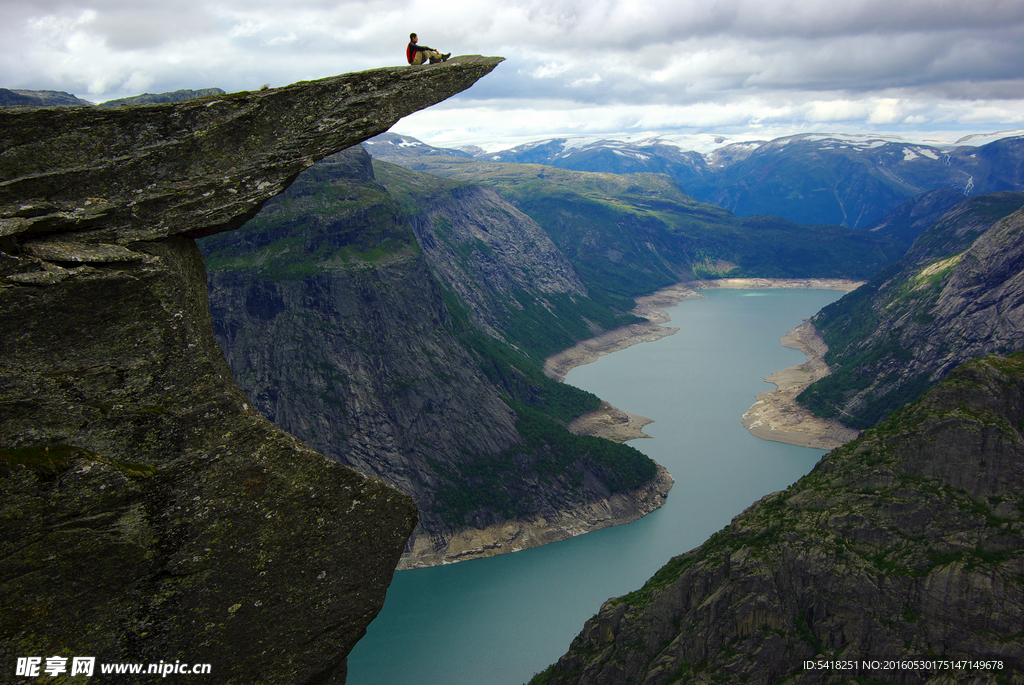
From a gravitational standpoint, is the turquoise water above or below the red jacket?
below

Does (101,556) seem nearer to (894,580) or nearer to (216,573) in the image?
(216,573)

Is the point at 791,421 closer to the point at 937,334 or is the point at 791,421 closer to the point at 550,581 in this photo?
the point at 937,334

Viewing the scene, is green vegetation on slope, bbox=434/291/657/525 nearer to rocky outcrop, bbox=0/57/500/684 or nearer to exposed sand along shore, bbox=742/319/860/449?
exposed sand along shore, bbox=742/319/860/449

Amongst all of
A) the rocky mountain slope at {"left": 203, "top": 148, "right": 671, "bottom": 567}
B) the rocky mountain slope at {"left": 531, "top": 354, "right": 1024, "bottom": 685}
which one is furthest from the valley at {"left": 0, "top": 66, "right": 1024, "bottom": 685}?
the rocky mountain slope at {"left": 203, "top": 148, "right": 671, "bottom": 567}

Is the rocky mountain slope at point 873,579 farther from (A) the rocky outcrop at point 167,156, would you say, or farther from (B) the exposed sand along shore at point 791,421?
(B) the exposed sand along shore at point 791,421

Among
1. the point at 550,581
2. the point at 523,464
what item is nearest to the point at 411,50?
the point at 550,581

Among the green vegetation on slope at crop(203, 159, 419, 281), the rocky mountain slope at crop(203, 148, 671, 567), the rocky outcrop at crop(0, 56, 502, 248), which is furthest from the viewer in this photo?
the green vegetation on slope at crop(203, 159, 419, 281)

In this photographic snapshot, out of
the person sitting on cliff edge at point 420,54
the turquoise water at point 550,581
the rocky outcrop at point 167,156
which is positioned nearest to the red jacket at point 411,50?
the person sitting on cliff edge at point 420,54

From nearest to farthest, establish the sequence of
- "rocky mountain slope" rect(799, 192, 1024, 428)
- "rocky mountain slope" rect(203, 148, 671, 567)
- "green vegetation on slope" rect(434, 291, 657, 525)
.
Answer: "rocky mountain slope" rect(203, 148, 671, 567) → "green vegetation on slope" rect(434, 291, 657, 525) → "rocky mountain slope" rect(799, 192, 1024, 428)
